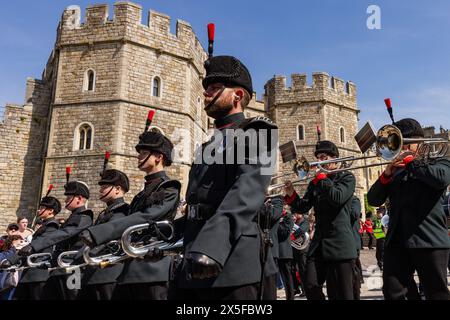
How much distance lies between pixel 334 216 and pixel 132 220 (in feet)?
8.15

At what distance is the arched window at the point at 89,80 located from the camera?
20.7 m

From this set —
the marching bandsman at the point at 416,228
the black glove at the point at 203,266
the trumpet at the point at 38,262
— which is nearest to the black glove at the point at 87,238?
the black glove at the point at 203,266

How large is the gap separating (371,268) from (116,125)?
13.7m

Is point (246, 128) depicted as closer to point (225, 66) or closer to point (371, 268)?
point (225, 66)

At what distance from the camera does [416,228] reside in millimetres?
3666

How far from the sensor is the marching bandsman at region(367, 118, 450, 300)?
3547mm

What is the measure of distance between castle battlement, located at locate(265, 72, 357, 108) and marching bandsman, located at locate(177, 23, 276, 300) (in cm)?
2722

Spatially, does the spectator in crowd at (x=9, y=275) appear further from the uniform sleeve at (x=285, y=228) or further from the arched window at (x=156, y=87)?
the arched window at (x=156, y=87)

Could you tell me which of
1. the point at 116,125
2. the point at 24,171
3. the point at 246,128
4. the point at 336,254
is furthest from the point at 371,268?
the point at 24,171

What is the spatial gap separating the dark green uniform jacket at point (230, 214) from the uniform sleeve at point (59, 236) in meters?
3.34

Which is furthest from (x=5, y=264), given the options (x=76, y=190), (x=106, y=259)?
(x=106, y=259)

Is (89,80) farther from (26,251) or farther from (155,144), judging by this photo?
(155,144)

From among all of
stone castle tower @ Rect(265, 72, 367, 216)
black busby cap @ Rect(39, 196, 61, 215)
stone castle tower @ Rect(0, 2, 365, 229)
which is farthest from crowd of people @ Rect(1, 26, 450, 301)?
stone castle tower @ Rect(265, 72, 367, 216)

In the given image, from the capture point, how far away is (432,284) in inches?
137
